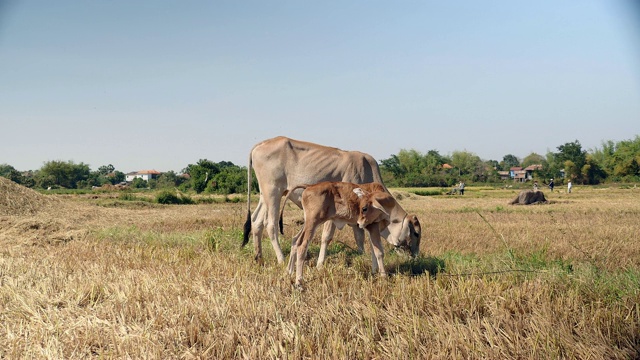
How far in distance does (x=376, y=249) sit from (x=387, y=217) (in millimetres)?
553

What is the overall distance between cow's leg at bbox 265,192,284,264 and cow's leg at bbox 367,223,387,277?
175 centimetres

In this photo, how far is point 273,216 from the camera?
7.98m

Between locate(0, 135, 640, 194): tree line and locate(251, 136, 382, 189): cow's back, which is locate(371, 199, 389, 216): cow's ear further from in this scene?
locate(0, 135, 640, 194): tree line

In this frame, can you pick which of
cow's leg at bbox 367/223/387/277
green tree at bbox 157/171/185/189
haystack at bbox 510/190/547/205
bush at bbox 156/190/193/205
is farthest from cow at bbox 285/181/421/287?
green tree at bbox 157/171/185/189

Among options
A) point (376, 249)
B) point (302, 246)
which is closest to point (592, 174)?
point (376, 249)

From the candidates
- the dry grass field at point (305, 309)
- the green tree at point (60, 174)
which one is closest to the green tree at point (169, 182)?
the green tree at point (60, 174)

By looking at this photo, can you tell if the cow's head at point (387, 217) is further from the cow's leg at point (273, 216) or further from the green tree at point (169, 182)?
the green tree at point (169, 182)

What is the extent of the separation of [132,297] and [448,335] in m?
3.16

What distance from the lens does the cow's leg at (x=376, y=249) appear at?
6.21m

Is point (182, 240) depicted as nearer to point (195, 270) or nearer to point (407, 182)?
point (195, 270)

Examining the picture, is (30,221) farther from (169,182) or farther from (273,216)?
(169,182)

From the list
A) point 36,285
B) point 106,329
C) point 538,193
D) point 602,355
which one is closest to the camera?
point 602,355

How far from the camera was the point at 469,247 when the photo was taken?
32.0ft

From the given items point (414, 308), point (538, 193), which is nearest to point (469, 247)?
point (414, 308)
